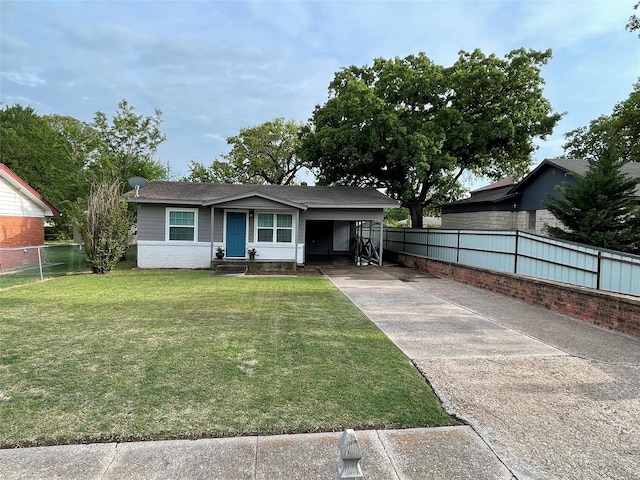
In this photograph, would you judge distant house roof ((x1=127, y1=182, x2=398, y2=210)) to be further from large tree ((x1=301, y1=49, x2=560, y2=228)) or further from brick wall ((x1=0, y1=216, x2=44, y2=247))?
brick wall ((x1=0, y1=216, x2=44, y2=247))

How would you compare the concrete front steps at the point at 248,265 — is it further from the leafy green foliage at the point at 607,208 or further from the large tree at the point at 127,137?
the large tree at the point at 127,137

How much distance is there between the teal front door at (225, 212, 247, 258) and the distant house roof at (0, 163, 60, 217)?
7.83 meters

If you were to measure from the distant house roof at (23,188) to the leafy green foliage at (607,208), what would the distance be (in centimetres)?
1873

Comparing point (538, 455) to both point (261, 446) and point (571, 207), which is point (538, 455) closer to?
point (261, 446)

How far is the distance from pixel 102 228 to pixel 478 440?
13115 mm

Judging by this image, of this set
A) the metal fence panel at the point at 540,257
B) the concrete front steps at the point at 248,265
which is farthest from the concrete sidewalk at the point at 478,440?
the concrete front steps at the point at 248,265

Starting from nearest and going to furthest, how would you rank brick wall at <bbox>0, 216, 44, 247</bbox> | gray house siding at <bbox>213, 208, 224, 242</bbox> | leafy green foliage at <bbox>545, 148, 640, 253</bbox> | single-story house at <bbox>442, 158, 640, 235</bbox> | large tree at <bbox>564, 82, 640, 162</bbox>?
1. leafy green foliage at <bbox>545, 148, 640, 253</bbox>
2. large tree at <bbox>564, 82, 640, 162</bbox>
3. brick wall at <bbox>0, 216, 44, 247</bbox>
4. gray house siding at <bbox>213, 208, 224, 242</bbox>
5. single-story house at <bbox>442, 158, 640, 235</bbox>

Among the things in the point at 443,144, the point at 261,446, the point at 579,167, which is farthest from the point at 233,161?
the point at 261,446

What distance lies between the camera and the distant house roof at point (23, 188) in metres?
13.5

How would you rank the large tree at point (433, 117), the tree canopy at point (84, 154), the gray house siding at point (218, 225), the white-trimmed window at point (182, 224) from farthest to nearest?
the tree canopy at point (84, 154) < the large tree at point (433, 117) < the gray house siding at point (218, 225) < the white-trimmed window at point (182, 224)

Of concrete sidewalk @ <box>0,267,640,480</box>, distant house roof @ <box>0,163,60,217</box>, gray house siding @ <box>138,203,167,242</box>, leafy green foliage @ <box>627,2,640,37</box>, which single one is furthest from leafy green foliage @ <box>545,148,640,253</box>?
distant house roof @ <box>0,163,60,217</box>

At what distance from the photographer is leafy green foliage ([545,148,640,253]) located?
9.33 meters

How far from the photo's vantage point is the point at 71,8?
412 inches

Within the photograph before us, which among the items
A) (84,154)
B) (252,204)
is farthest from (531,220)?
(84,154)
